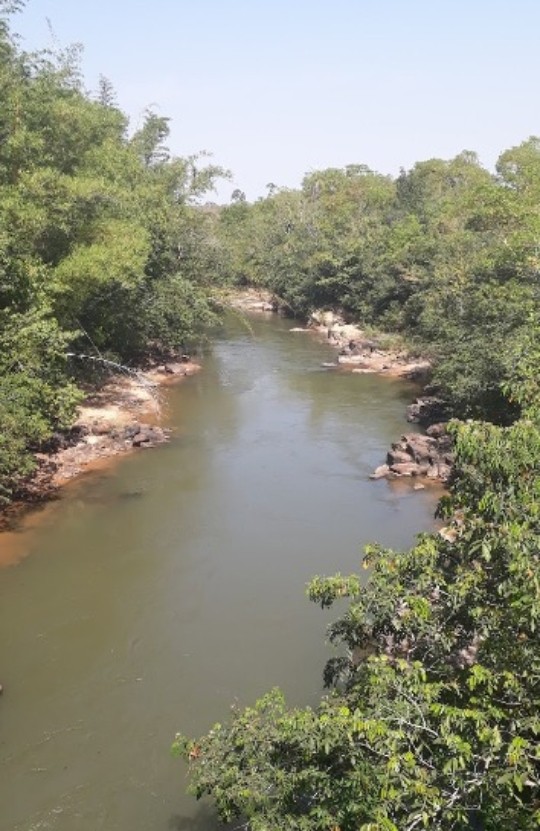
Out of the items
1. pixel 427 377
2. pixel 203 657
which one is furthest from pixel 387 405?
pixel 203 657

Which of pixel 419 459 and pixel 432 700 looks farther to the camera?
pixel 419 459

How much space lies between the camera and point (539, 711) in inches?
228

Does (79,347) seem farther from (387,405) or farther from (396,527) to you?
(396,527)

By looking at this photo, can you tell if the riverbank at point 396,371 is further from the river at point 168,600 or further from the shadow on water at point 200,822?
the shadow on water at point 200,822

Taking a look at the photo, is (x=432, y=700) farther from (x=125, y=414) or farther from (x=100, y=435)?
(x=125, y=414)

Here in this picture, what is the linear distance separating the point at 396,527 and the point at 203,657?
6.91 metres

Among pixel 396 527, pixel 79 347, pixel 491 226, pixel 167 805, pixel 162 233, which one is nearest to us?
pixel 167 805

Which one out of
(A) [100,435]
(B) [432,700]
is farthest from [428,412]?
(B) [432,700]

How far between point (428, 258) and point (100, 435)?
70.9 feet

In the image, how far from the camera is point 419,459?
69.8ft

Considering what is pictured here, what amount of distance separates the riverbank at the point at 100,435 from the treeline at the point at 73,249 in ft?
2.05

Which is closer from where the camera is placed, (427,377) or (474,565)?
(474,565)

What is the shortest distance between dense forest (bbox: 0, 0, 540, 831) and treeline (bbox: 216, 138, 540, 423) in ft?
0.54

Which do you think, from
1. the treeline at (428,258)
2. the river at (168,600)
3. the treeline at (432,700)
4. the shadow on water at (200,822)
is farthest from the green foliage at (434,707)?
the river at (168,600)
